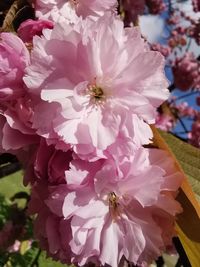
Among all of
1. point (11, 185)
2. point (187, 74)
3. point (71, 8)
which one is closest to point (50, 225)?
point (71, 8)

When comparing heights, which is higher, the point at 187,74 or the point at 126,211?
the point at 126,211

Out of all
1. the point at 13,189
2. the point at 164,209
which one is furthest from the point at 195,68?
the point at 13,189

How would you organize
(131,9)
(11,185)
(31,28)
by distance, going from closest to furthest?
(31,28)
(131,9)
(11,185)

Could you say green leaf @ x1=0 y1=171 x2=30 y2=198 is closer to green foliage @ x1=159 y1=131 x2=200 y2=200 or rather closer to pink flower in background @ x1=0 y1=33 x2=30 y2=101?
Answer: green foliage @ x1=159 y1=131 x2=200 y2=200

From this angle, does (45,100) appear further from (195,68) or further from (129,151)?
(195,68)

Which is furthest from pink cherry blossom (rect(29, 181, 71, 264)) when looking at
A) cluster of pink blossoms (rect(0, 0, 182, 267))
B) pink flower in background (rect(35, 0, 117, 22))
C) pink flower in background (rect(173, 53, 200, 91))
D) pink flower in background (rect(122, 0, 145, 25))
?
pink flower in background (rect(173, 53, 200, 91))

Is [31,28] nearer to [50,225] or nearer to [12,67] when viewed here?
[12,67]
